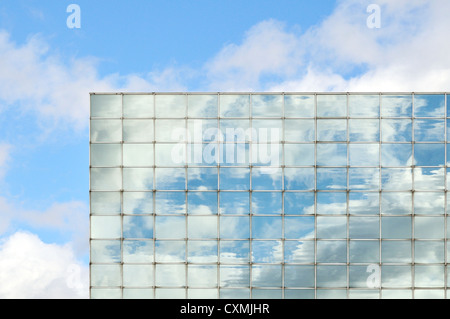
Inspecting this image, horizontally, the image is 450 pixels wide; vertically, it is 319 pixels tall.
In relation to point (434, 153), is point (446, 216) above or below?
below

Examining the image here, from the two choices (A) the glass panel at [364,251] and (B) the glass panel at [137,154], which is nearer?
(A) the glass panel at [364,251]

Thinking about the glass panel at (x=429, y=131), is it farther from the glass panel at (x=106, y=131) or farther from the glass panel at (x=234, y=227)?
the glass panel at (x=106, y=131)

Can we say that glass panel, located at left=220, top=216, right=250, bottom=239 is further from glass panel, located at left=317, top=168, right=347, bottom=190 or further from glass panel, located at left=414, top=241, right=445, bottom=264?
glass panel, located at left=414, top=241, right=445, bottom=264

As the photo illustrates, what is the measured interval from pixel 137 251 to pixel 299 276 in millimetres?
8473

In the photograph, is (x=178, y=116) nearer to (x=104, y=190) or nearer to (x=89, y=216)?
(x=104, y=190)

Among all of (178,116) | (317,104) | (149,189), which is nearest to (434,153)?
(317,104)

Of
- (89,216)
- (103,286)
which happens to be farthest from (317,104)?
(103,286)

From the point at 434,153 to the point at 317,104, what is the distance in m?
6.61

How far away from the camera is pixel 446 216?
21.0 m

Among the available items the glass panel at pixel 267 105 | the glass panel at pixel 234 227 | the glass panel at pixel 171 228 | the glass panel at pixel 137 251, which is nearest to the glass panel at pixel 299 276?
the glass panel at pixel 234 227

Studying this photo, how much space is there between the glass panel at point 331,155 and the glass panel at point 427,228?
4874 mm

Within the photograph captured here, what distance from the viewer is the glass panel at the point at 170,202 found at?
68.9 feet

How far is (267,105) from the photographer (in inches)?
837
